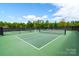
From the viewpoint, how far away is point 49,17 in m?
4.16

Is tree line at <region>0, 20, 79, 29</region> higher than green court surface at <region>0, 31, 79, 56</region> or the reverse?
higher

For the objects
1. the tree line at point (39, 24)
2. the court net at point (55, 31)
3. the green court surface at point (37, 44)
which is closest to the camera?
the green court surface at point (37, 44)

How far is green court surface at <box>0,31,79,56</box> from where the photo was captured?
13.3 feet

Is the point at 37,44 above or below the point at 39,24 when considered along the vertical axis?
below

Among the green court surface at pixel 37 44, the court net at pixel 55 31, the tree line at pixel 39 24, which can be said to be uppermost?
the tree line at pixel 39 24

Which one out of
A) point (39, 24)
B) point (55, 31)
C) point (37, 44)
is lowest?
point (37, 44)

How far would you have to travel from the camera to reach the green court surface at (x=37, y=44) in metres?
4.04

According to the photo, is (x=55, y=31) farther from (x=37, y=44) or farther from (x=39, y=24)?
(x=37, y=44)

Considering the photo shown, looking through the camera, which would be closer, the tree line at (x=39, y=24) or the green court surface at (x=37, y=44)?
the green court surface at (x=37, y=44)

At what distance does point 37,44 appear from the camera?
4188 mm

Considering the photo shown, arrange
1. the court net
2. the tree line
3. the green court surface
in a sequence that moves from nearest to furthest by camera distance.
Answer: the green court surface
the tree line
the court net

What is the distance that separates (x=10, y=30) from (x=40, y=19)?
632mm

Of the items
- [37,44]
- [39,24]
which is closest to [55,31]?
[39,24]

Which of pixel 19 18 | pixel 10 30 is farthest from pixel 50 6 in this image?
pixel 10 30
